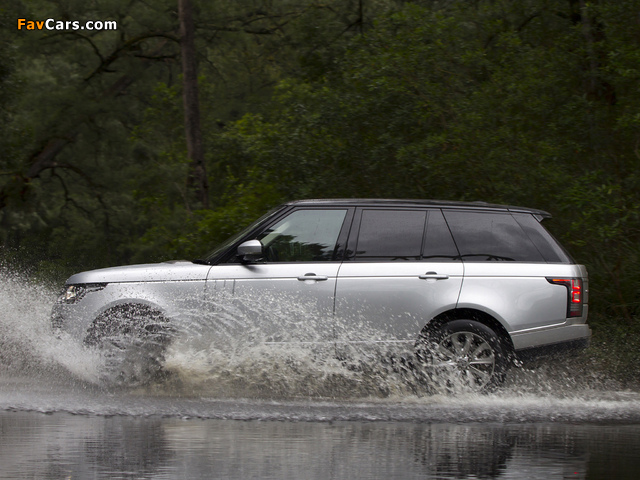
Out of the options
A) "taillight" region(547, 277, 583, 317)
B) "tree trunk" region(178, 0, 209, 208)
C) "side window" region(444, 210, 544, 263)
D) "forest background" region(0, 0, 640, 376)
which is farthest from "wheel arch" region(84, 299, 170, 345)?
"tree trunk" region(178, 0, 209, 208)

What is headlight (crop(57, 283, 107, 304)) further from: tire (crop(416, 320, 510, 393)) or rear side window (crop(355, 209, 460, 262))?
tire (crop(416, 320, 510, 393))

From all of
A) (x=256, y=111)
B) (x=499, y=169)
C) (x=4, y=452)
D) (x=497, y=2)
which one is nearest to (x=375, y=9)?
(x=497, y=2)

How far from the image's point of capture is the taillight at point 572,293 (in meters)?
9.05

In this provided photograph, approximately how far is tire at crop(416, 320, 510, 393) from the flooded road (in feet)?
0.48

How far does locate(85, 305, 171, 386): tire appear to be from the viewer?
29.5 feet

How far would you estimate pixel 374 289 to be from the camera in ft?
29.1

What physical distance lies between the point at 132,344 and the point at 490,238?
145 inches

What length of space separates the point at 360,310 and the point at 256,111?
20.6 m

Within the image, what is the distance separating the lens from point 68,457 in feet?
20.0

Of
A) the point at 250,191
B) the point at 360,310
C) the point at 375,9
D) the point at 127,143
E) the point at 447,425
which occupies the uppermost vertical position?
the point at 375,9

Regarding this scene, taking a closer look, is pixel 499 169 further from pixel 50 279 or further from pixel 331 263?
pixel 50 279

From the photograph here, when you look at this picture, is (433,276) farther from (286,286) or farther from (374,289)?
(286,286)

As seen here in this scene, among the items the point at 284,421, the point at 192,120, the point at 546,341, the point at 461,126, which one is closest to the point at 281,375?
the point at 284,421

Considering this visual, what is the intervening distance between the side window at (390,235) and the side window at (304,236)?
27 centimetres
